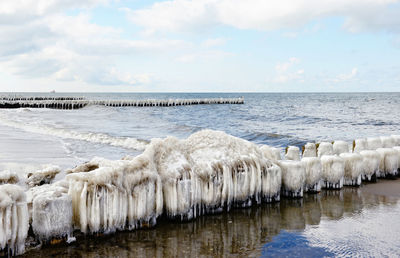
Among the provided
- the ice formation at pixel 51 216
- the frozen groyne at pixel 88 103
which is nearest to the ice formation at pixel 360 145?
the ice formation at pixel 51 216

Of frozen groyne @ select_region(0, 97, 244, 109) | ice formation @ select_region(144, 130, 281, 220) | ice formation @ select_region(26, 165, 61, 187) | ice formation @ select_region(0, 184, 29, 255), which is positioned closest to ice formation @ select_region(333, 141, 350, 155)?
ice formation @ select_region(144, 130, 281, 220)

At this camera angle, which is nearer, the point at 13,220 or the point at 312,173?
the point at 13,220

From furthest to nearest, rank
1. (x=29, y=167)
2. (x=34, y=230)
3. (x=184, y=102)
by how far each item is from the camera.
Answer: (x=184, y=102) < (x=29, y=167) < (x=34, y=230)

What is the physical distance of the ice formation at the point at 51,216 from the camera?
14.7ft

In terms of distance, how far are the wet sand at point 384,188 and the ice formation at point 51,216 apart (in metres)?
6.10

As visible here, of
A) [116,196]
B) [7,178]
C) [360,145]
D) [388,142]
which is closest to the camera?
[116,196]

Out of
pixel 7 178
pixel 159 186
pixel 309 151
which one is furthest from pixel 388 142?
pixel 7 178

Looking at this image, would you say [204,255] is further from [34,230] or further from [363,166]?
[363,166]

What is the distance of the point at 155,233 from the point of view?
5.29 meters

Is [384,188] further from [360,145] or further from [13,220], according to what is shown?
[13,220]

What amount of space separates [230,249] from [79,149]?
10.6 meters

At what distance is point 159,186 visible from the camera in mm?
5465

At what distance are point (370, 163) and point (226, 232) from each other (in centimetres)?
471

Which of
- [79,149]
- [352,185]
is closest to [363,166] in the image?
[352,185]
